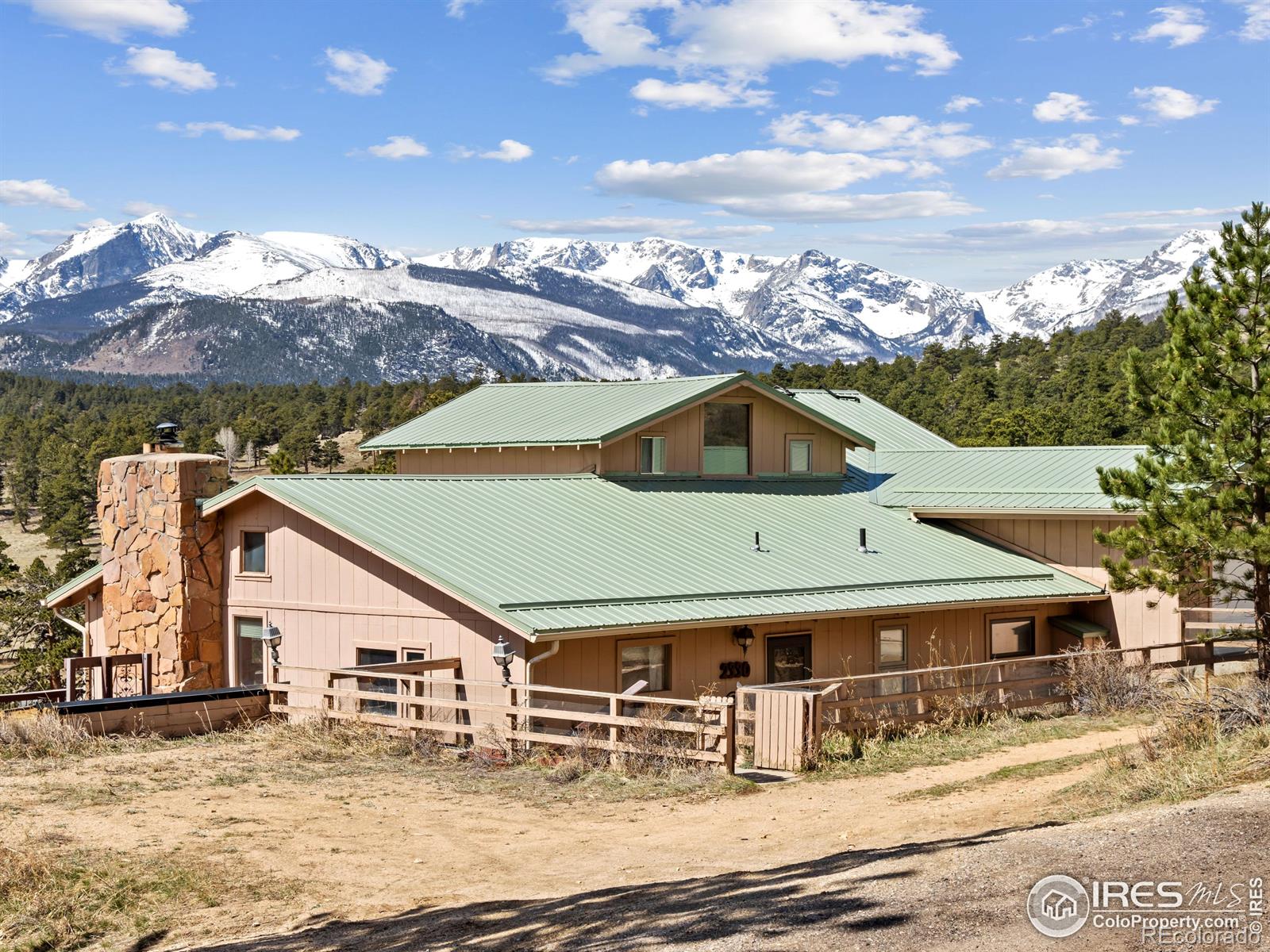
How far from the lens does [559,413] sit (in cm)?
3338

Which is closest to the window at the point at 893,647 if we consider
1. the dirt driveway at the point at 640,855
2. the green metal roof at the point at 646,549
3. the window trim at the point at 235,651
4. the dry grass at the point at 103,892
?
the green metal roof at the point at 646,549

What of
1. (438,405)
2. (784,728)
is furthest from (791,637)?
(438,405)

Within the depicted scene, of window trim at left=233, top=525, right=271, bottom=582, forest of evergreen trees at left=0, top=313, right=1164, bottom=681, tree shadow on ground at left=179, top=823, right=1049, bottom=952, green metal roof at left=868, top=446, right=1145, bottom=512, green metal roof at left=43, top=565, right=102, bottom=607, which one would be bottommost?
tree shadow on ground at left=179, top=823, right=1049, bottom=952

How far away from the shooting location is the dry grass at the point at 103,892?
1187 cm

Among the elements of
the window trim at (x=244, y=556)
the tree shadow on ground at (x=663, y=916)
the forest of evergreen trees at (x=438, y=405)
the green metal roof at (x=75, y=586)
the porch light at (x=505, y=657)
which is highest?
the forest of evergreen trees at (x=438, y=405)

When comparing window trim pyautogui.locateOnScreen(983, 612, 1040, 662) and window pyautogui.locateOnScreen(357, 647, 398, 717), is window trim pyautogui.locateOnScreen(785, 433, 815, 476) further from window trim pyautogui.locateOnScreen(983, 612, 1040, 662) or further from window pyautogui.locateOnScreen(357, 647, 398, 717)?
window pyautogui.locateOnScreen(357, 647, 398, 717)

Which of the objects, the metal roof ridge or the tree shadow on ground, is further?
the metal roof ridge

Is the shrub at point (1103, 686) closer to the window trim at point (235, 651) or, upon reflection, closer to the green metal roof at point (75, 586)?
the window trim at point (235, 651)

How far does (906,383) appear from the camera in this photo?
404 feet

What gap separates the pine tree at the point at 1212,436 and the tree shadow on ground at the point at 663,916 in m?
9.76

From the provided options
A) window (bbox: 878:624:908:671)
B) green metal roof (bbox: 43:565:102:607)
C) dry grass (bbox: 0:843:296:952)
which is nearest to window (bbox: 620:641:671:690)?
window (bbox: 878:624:908:671)

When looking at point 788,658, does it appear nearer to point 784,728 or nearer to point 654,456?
point 784,728

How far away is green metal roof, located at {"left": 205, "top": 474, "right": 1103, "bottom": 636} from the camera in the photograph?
22.2 m
